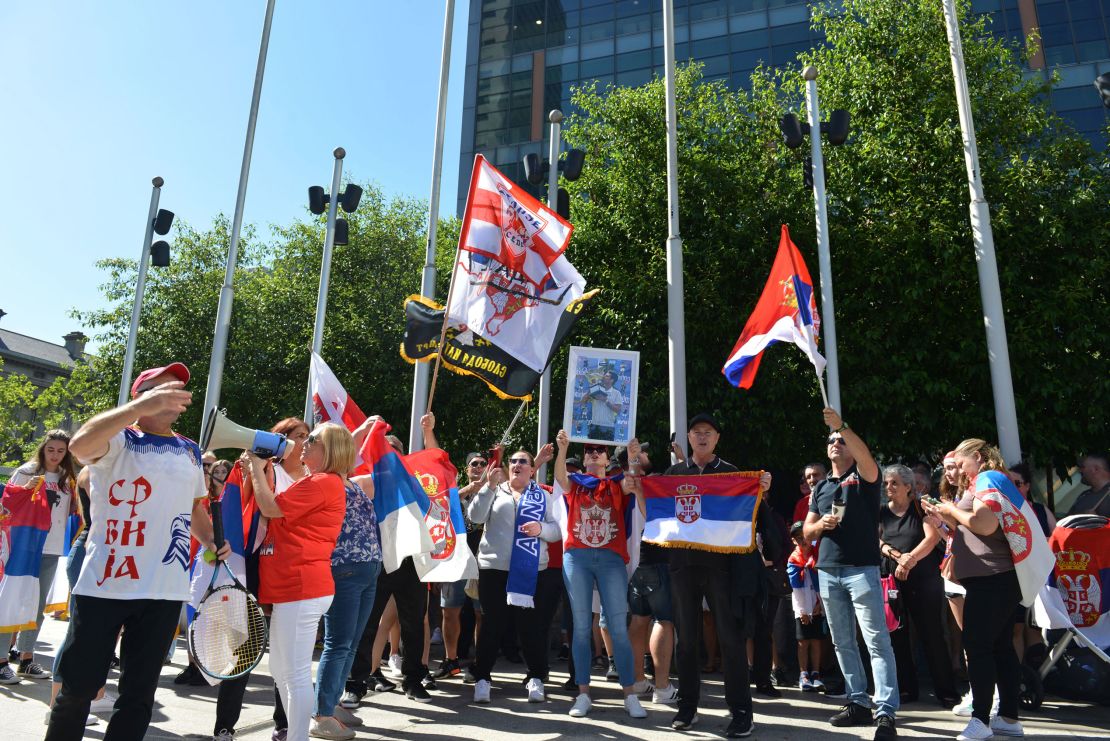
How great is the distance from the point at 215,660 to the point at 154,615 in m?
0.73

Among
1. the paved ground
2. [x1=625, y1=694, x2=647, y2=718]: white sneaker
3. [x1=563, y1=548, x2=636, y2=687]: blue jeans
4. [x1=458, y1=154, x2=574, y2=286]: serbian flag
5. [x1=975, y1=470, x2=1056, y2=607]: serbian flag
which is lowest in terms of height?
the paved ground

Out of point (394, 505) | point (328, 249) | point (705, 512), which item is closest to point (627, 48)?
point (328, 249)

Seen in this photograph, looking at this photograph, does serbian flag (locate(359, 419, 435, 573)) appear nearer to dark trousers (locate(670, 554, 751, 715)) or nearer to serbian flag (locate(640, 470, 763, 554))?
serbian flag (locate(640, 470, 763, 554))

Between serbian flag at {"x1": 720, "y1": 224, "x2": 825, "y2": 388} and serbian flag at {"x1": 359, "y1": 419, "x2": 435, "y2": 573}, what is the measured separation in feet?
10.7

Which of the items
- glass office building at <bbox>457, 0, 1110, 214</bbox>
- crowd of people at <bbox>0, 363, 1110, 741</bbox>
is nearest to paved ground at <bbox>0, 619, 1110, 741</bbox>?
crowd of people at <bbox>0, 363, 1110, 741</bbox>

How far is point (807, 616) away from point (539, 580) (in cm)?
262

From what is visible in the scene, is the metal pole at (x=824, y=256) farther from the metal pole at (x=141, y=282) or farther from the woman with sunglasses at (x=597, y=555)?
the metal pole at (x=141, y=282)

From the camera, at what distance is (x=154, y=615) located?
150 inches

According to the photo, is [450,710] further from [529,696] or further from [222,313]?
[222,313]

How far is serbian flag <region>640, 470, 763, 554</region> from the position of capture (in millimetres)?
5945

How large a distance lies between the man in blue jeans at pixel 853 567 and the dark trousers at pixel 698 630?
72 centimetres

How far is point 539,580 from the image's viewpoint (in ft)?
24.7

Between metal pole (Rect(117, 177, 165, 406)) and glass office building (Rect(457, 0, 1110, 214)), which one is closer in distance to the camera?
metal pole (Rect(117, 177, 165, 406))

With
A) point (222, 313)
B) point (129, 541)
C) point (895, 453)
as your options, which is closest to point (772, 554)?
point (129, 541)
